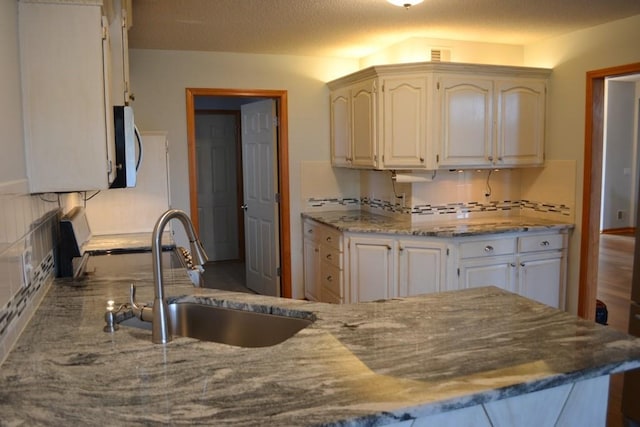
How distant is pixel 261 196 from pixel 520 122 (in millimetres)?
2402

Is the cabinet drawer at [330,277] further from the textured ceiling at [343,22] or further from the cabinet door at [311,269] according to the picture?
the textured ceiling at [343,22]

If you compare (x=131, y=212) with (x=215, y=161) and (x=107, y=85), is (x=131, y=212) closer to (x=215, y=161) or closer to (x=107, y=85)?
(x=107, y=85)

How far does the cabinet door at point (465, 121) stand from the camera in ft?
12.9

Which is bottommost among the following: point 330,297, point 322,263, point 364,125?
point 330,297

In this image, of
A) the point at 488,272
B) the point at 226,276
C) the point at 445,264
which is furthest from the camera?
the point at 226,276

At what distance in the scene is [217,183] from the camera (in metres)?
6.88

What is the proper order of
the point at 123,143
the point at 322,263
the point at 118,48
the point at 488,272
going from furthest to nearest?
the point at 322,263 → the point at 488,272 → the point at 118,48 → the point at 123,143

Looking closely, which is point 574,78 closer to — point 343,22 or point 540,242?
point 540,242

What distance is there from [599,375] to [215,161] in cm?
598

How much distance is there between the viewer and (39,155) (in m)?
1.89

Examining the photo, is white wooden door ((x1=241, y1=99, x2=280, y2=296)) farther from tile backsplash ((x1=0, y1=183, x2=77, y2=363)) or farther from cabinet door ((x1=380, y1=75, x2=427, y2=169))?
tile backsplash ((x1=0, y1=183, x2=77, y2=363))

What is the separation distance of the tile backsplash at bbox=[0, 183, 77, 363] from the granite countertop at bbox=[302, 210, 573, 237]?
7.51 ft

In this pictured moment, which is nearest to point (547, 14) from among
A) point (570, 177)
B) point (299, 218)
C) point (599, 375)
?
point (570, 177)

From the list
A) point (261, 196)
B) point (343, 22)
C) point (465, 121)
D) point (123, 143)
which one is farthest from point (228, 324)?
point (261, 196)
